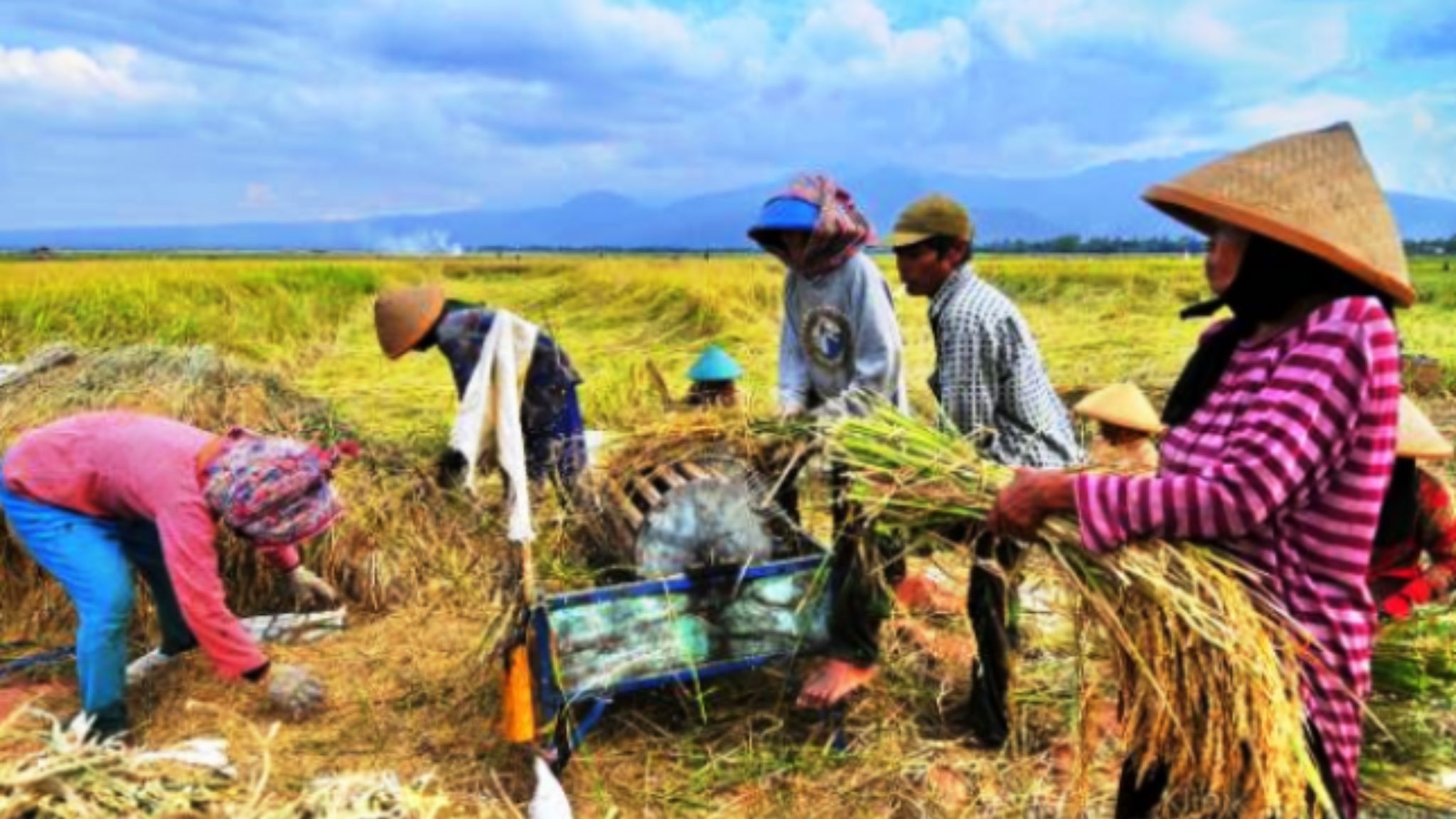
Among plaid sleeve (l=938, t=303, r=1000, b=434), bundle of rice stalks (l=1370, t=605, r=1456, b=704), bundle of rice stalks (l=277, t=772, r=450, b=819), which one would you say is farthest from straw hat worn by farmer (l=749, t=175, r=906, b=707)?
bundle of rice stalks (l=1370, t=605, r=1456, b=704)

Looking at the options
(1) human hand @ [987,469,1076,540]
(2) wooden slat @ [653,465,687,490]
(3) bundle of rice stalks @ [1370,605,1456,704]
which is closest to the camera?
(1) human hand @ [987,469,1076,540]

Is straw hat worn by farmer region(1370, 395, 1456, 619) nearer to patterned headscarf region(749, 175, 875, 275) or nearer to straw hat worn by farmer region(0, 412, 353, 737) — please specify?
patterned headscarf region(749, 175, 875, 275)

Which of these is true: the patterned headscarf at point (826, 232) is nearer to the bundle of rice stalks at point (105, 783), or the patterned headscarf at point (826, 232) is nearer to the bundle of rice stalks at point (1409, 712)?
the bundle of rice stalks at point (1409, 712)

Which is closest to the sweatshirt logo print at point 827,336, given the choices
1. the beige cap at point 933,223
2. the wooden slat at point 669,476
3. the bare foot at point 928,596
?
the beige cap at point 933,223

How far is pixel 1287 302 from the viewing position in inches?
63.5

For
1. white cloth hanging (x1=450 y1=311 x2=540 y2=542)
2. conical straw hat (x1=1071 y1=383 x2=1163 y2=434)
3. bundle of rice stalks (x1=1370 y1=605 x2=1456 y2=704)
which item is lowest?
bundle of rice stalks (x1=1370 y1=605 x2=1456 y2=704)

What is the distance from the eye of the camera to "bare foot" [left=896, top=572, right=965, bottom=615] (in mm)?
4227

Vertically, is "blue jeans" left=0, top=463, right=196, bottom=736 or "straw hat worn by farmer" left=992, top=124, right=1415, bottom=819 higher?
"straw hat worn by farmer" left=992, top=124, right=1415, bottom=819

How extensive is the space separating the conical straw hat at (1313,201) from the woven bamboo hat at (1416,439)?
48cm

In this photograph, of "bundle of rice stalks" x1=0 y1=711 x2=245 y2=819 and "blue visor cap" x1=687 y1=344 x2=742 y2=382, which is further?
"blue visor cap" x1=687 y1=344 x2=742 y2=382

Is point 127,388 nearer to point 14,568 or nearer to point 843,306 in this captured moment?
point 14,568

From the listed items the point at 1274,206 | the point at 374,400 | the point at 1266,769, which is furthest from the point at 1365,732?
the point at 374,400

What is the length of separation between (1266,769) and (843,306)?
202 cm

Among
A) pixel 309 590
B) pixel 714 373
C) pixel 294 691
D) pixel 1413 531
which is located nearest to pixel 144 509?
pixel 294 691
